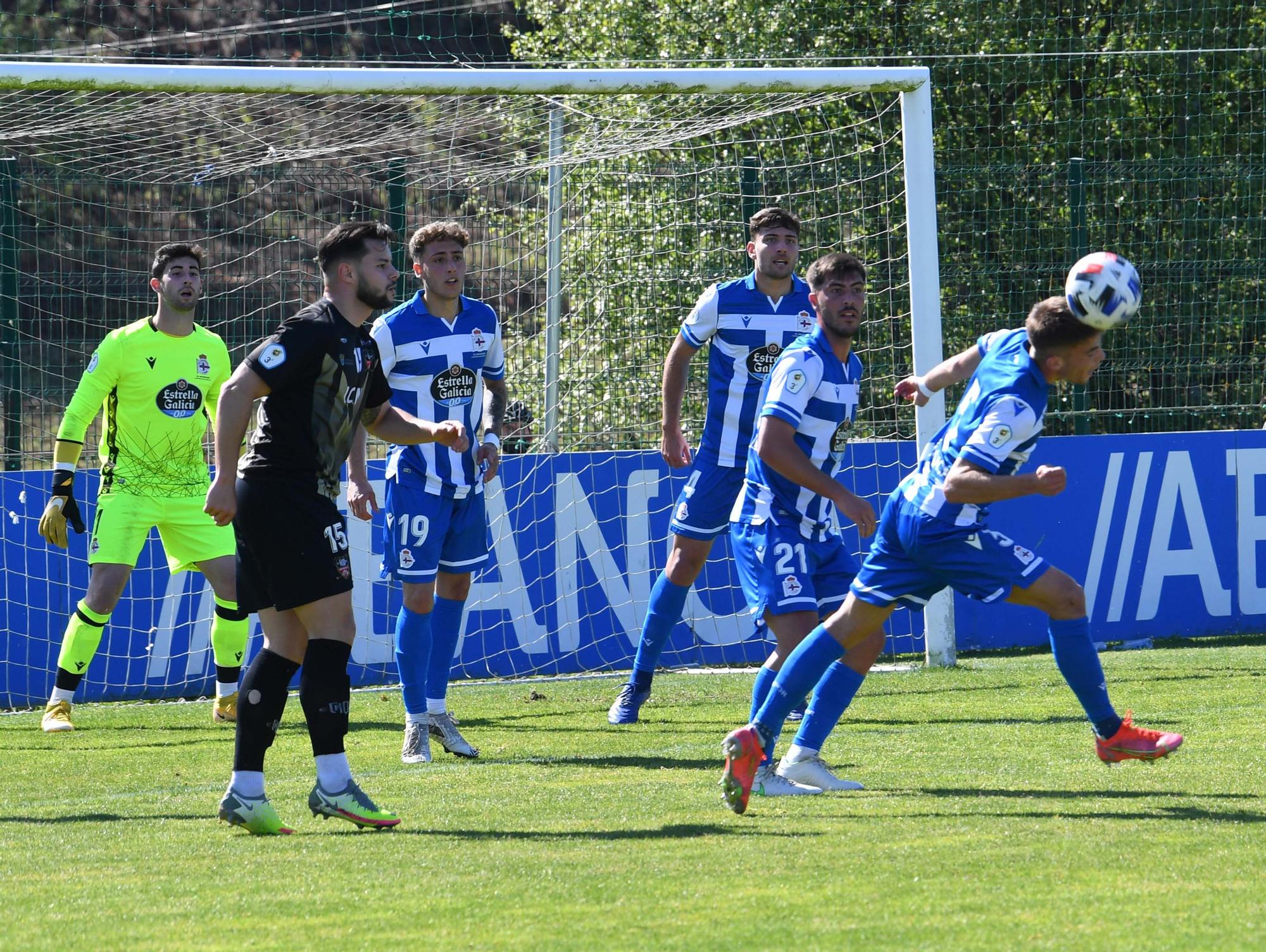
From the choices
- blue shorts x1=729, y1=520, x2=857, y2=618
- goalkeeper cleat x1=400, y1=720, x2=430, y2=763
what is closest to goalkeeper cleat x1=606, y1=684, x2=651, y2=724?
goalkeeper cleat x1=400, y1=720, x2=430, y2=763

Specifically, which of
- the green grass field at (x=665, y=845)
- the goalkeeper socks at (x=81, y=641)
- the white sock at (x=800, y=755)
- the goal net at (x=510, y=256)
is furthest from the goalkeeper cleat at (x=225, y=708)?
the white sock at (x=800, y=755)

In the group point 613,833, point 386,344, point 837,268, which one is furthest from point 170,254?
point 613,833

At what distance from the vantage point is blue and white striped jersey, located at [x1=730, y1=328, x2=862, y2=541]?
20.7ft

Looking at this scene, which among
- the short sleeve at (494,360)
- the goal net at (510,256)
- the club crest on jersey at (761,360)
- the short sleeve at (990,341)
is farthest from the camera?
the goal net at (510,256)

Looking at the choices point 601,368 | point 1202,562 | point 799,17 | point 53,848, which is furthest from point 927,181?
point 799,17

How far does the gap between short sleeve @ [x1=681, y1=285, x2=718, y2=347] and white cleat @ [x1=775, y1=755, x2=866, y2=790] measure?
2609 mm

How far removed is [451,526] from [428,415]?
1.65 ft

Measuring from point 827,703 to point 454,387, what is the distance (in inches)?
93.8

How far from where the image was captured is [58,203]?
35.7 feet

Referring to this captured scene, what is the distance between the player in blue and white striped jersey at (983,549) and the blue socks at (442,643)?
6.74ft

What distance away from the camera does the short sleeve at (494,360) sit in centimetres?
742

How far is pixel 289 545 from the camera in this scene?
17.6ft

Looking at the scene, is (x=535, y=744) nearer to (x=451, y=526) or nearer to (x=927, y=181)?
(x=451, y=526)

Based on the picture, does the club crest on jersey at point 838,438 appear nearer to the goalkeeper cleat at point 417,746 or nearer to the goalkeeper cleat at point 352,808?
the goalkeeper cleat at point 417,746
